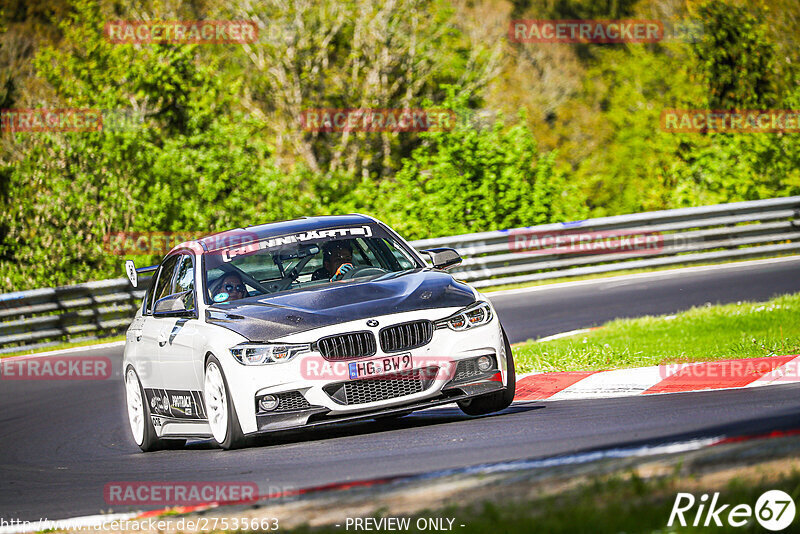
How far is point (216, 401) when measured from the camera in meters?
7.95

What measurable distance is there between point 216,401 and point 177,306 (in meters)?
0.99

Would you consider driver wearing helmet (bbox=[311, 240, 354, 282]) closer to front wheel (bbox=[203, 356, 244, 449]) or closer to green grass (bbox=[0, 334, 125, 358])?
front wheel (bbox=[203, 356, 244, 449])

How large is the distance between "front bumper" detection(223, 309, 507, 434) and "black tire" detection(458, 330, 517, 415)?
53 centimetres

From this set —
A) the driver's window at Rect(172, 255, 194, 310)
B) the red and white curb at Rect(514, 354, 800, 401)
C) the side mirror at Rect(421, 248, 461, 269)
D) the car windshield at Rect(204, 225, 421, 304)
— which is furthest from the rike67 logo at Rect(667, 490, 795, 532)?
the driver's window at Rect(172, 255, 194, 310)

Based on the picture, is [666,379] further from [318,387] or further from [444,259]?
[318,387]

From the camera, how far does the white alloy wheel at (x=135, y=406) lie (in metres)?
9.41

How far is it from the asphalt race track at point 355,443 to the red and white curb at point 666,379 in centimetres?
37

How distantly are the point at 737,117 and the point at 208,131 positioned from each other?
1234 cm

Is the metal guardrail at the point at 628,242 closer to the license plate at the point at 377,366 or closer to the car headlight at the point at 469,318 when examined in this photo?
the car headlight at the point at 469,318

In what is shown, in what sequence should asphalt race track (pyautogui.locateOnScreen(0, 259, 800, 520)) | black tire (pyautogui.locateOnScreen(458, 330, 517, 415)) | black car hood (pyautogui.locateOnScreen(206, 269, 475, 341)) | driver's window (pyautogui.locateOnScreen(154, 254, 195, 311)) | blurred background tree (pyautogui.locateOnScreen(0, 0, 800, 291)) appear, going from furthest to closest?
blurred background tree (pyautogui.locateOnScreen(0, 0, 800, 291))
driver's window (pyautogui.locateOnScreen(154, 254, 195, 311))
black tire (pyautogui.locateOnScreen(458, 330, 517, 415))
black car hood (pyautogui.locateOnScreen(206, 269, 475, 341))
asphalt race track (pyautogui.locateOnScreen(0, 259, 800, 520))

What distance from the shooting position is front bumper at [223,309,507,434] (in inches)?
297

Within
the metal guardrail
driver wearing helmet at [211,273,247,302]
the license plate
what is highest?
driver wearing helmet at [211,273,247,302]

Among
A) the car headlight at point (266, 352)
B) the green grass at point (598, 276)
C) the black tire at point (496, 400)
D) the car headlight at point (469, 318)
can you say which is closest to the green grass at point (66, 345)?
the green grass at point (598, 276)

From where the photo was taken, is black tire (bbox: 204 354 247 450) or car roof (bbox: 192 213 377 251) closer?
black tire (bbox: 204 354 247 450)
